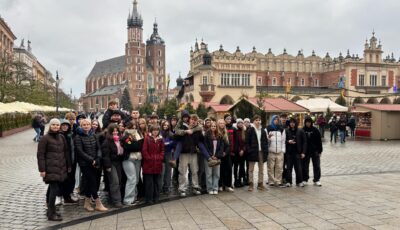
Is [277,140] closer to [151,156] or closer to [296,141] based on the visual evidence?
[296,141]

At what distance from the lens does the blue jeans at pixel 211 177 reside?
826cm

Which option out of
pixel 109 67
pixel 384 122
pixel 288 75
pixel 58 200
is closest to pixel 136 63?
pixel 109 67

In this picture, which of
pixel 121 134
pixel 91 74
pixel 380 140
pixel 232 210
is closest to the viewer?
pixel 232 210

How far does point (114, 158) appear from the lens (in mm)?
7152

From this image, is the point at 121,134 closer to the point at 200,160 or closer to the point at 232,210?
the point at 200,160

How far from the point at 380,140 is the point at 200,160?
57.4 ft

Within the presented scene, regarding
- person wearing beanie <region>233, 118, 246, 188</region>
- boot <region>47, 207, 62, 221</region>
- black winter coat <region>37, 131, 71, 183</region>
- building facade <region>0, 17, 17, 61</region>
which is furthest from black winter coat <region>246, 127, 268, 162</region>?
building facade <region>0, 17, 17, 61</region>

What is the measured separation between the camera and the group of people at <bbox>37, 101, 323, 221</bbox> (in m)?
6.84

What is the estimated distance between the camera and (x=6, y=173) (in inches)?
425

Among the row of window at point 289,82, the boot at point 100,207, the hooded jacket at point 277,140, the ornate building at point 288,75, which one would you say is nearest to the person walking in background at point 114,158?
the boot at point 100,207

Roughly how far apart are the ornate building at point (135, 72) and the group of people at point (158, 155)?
4218 inches

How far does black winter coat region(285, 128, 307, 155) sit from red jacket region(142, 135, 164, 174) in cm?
333

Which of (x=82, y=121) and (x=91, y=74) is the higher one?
(x=91, y=74)

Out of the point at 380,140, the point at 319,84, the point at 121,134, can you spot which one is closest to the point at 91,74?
the point at 319,84
